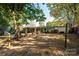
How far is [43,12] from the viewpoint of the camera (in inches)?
131

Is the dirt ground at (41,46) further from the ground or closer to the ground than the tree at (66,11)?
closer to the ground

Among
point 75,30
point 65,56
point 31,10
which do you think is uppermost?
point 31,10

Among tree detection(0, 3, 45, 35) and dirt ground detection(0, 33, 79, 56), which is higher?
tree detection(0, 3, 45, 35)

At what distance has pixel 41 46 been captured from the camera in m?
3.33

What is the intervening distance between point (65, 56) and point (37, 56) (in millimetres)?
293

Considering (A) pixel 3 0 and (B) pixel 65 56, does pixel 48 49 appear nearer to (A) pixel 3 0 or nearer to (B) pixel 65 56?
(B) pixel 65 56

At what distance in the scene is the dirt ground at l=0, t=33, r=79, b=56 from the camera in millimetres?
3320

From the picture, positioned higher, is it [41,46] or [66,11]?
[66,11]

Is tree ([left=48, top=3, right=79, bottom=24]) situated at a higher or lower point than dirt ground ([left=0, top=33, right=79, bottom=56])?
higher

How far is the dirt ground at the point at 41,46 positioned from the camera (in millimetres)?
3320

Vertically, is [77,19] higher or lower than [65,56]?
higher

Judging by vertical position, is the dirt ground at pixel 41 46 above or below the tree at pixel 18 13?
below

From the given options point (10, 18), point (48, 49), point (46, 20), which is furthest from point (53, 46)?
point (10, 18)

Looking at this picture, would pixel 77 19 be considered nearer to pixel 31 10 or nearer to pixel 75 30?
pixel 75 30
